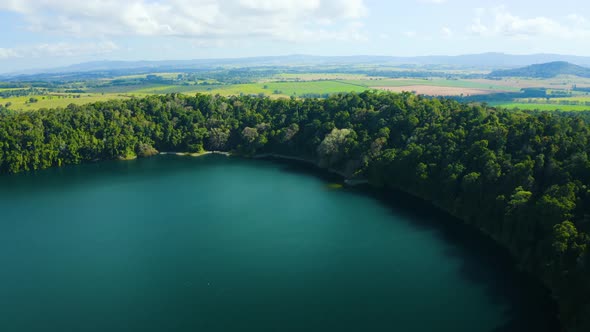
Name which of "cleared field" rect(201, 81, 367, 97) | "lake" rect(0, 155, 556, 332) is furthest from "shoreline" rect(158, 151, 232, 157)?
"cleared field" rect(201, 81, 367, 97)

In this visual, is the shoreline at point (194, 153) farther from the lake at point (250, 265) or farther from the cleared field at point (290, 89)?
the cleared field at point (290, 89)

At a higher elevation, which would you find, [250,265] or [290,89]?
[290,89]

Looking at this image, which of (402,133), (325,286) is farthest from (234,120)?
(325,286)

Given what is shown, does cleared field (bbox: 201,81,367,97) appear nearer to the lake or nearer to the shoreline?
the shoreline

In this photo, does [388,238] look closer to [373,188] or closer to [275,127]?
[373,188]

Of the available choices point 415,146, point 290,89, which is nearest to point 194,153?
point 415,146

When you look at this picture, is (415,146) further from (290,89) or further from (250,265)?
(290,89)
